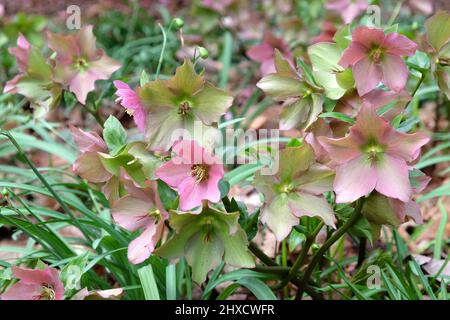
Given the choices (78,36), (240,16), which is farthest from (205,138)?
(240,16)

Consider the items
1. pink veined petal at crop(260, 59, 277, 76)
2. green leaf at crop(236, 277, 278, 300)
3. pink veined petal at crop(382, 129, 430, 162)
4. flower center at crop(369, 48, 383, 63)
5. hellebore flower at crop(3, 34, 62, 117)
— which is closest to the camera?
pink veined petal at crop(382, 129, 430, 162)

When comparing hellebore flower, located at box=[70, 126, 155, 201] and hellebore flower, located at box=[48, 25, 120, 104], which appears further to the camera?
hellebore flower, located at box=[48, 25, 120, 104]

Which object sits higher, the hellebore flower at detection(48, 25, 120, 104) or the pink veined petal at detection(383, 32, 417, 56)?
the hellebore flower at detection(48, 25, 120, 104)

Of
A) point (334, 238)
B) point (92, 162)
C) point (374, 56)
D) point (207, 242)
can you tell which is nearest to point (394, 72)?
point (374, 56)

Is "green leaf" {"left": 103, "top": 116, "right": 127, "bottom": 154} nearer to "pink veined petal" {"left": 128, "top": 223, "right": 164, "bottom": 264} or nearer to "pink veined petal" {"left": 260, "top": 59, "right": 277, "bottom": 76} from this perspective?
"pink veined petal" {"left": 128, "top": 223, "right": 164, "bottom": 264}

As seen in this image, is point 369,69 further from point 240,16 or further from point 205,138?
point 240,16

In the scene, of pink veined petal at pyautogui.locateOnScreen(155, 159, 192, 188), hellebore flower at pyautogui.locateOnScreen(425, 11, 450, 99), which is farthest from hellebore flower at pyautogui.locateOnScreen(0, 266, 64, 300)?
hellebore flower at pyautogui.locateOnScreen(425, 11, 450, 99)
